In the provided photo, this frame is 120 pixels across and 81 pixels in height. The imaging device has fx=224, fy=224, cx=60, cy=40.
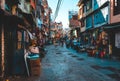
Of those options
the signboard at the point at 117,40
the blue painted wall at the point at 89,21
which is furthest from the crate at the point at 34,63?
the blue painted wall at the point at 89,21

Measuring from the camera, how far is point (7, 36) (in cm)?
1305

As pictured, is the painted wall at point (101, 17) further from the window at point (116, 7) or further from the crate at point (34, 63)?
the crate at point (34, 63)

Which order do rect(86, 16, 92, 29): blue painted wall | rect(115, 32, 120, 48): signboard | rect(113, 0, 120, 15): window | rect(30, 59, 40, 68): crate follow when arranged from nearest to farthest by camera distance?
rect(30, 59, 40, 68): crate, rect(115, 32, 120, 48): signboard, rect(113, 0, 120, 15): window, rect(86, 16, 92, 29): blue painted wall

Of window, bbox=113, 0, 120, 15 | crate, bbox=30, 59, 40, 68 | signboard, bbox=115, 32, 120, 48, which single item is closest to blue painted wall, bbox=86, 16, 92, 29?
window, bbox=113, 0, 120, 15

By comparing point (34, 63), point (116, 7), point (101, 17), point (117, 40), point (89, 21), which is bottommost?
point (34, 63)

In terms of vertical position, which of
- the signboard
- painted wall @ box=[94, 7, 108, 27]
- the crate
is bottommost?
the crate

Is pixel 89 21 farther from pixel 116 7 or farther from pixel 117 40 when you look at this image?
pixel 117 40

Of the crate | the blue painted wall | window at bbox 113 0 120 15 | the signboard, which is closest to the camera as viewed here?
the crate

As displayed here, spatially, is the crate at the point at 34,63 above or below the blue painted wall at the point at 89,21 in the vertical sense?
below

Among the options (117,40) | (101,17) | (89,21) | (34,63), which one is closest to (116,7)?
(117,40)

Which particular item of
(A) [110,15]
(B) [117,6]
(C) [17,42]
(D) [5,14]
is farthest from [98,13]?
(D) [5,14]

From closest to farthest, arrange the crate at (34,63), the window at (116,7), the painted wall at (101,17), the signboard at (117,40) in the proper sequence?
the crate at (34,63) → the signboard at (117,40) → the window at (116,7) → the painted wall at (101,17)

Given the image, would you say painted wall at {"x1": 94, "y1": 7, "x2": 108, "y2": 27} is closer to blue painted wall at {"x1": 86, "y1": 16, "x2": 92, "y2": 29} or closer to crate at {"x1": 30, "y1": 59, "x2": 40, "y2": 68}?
blue painted wall at {"x1": 86, "y1": 16, "x2": 92, "y2": 29}

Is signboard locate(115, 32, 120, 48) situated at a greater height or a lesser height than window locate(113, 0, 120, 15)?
lesser
